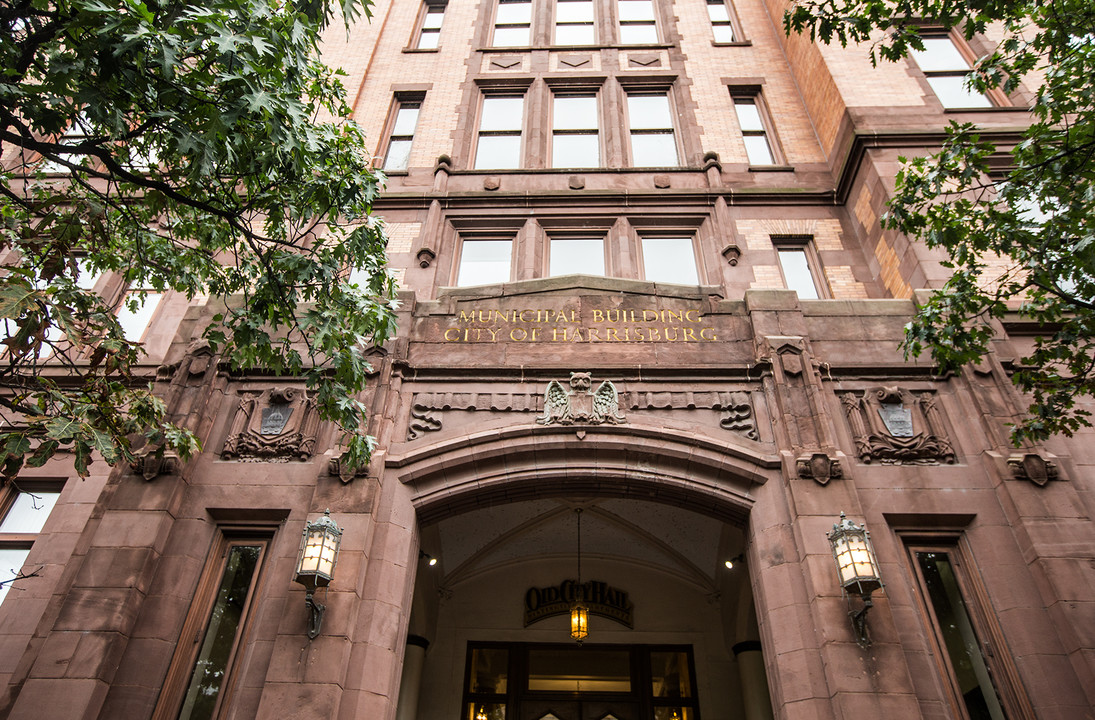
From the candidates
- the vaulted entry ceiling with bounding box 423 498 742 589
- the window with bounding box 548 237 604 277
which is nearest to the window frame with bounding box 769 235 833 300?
the window with bounding box 548 237 604 277

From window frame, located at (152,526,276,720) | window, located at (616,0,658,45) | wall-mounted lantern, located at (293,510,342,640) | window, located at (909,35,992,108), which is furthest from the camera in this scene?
window, located at (616,0,658,45)

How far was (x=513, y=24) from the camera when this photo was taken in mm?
20250

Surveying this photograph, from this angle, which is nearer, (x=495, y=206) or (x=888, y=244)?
(x=888, y=244)

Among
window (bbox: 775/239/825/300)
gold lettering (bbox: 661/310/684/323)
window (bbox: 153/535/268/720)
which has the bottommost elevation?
window (bbox: 153/535/268/720)

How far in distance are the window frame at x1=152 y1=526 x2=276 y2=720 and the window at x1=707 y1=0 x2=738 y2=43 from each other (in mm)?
17454

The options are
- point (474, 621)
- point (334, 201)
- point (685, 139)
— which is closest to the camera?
point (334, 201)

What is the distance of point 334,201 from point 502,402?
3.51 metres

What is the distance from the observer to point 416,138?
54.4 ft

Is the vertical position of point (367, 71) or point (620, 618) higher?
point (367, 71)

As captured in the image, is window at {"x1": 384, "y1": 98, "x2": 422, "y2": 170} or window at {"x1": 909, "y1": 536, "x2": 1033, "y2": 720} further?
window at {"x1": 384, "y1": 98, "x2": 422, "y2": 170}

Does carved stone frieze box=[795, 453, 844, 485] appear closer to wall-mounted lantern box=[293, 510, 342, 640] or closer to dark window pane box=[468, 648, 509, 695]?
wall-mounted lantern box=[293, 510, 342, 640]

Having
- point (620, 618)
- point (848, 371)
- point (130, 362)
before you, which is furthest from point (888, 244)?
point (130, 362)

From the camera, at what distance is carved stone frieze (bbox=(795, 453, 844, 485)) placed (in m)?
8.59

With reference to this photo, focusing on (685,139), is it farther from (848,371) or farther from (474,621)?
(474,621)
